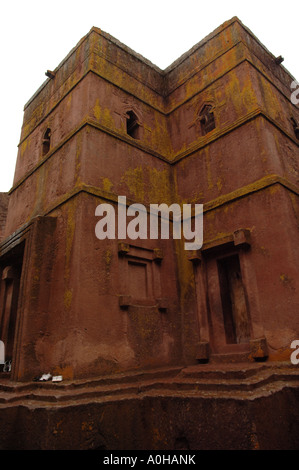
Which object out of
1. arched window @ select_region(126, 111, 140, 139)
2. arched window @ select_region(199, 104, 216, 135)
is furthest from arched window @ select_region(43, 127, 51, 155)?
arched window @ select_region(199, 104, 216, 135)

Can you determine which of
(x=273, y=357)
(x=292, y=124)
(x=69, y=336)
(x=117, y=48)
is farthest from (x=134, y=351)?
(x=117, y=48)

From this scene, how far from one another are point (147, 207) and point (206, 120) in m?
3.03

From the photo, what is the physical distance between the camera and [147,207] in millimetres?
7402

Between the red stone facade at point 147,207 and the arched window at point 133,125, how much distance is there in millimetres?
48

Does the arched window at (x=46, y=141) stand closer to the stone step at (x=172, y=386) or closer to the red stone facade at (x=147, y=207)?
the red stone facade at (x=147, y=207)

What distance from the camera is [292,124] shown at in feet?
27.3

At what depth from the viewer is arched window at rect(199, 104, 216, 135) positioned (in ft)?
27.6

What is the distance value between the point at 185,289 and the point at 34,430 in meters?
4.10

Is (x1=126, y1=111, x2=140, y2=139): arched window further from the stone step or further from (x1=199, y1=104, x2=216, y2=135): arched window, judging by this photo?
the stone step

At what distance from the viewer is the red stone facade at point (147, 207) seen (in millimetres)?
5508

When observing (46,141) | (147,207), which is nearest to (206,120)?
(147,207)

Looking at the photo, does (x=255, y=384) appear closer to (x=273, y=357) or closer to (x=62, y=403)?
(x=273, y=357)

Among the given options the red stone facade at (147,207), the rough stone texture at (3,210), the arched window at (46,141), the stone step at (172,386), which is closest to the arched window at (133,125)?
the red stone facade at (147,207)

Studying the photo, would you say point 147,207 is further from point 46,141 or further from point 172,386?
point 172,386
